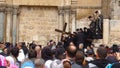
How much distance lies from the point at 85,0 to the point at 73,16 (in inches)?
52.6

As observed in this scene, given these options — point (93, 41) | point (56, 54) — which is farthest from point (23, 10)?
point (56, 54)

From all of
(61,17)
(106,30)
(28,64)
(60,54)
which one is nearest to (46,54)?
(60,54)

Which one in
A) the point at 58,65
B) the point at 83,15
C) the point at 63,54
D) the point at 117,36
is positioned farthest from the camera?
the point at 83,15

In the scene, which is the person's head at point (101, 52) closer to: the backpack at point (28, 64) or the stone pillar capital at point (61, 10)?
the backpack at point (28, 64)

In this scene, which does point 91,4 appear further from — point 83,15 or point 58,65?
point 58,65

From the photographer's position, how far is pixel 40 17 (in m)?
26.6

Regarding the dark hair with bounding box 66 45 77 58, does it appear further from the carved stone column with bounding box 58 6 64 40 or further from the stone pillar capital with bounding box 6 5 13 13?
the stone pillar capital with bounding box 6 5 13 13

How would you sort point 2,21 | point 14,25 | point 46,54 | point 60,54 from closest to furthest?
point 46,54 → point 60,54 → point 2,21 → point 14,25

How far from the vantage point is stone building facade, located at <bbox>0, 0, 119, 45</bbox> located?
85.5 ft

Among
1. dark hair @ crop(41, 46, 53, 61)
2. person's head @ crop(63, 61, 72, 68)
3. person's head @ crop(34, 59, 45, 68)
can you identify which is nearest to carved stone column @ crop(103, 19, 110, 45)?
dark hair @ crop(41, 46, 53, 61)

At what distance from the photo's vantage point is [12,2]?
86.2 ft

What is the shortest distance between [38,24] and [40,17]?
0.44m

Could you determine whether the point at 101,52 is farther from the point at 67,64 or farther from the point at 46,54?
the point at 46,54

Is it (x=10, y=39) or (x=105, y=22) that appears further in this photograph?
(x=10, y=39)
